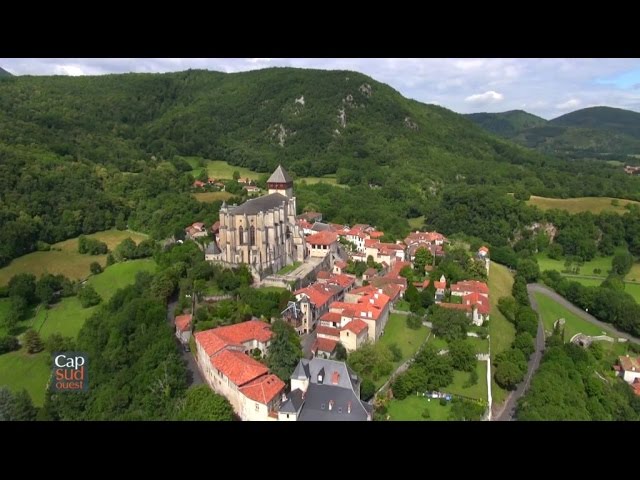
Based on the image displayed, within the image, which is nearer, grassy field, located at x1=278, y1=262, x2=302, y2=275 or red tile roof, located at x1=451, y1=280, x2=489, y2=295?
red tile roof, located at x1=451, y1=280, x2=489, y2=295

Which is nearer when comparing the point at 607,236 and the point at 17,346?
the point at 17,346

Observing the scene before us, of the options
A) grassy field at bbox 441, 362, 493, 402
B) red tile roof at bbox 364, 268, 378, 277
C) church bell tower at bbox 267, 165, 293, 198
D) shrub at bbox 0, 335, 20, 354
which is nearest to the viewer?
grassy field at bbox 441, 362, 493, 402

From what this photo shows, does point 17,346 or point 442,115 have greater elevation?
point 442,115

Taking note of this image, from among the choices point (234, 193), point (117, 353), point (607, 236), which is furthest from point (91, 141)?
point (607, 236)

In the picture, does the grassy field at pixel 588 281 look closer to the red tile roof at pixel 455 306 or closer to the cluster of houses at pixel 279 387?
the red tile roof at pixel 455 306

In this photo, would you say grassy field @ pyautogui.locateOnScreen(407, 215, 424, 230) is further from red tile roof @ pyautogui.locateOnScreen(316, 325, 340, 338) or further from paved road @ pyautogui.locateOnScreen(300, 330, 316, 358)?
paved road @ pyautogui.locateOnScreen(300, 330, 316, 358)

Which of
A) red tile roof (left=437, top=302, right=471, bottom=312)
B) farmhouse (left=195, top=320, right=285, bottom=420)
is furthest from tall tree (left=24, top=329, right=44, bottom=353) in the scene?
red tile roof (left=437, top=302, right=471, bottom=312)

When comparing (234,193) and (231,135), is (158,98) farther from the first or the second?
(234,193)
